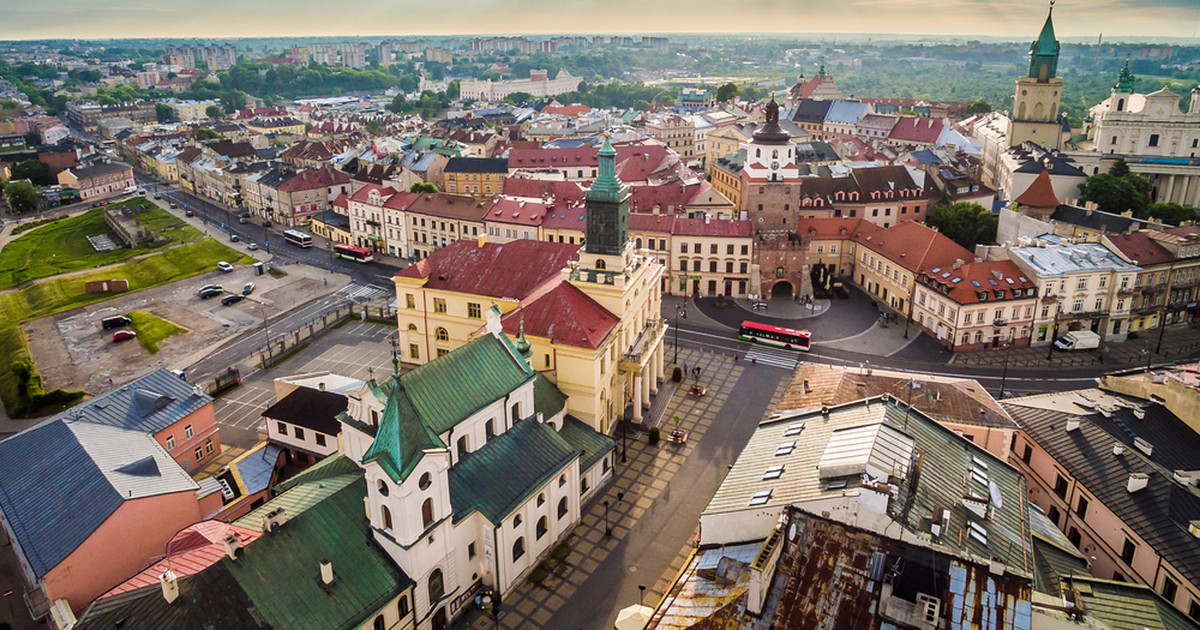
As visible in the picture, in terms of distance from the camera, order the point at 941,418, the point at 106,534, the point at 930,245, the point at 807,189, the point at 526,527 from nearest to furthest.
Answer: the point at 106,534
the point at 526,527
the point at 941,418
the point at 930,245
the point at 807,189

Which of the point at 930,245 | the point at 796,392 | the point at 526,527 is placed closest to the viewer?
the point at 526,527

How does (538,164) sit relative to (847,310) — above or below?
above

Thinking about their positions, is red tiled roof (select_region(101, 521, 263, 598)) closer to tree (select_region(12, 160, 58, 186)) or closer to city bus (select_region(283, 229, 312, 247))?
city bus (select_region(283, 229, 312, 247))

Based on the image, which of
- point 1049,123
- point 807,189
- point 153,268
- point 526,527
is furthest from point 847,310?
point 153,268

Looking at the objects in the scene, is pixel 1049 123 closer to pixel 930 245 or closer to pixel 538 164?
pixel 930 245

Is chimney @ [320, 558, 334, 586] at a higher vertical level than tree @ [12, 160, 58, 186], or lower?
lower

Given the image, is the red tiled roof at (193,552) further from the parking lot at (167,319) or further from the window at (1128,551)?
the window at (1128,551)

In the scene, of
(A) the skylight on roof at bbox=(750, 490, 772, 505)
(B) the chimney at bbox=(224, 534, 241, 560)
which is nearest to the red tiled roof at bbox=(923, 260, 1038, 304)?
(A) the skylight on roof at bbox=(750, 490, 772, 505)

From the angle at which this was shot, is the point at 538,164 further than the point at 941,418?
Yes
